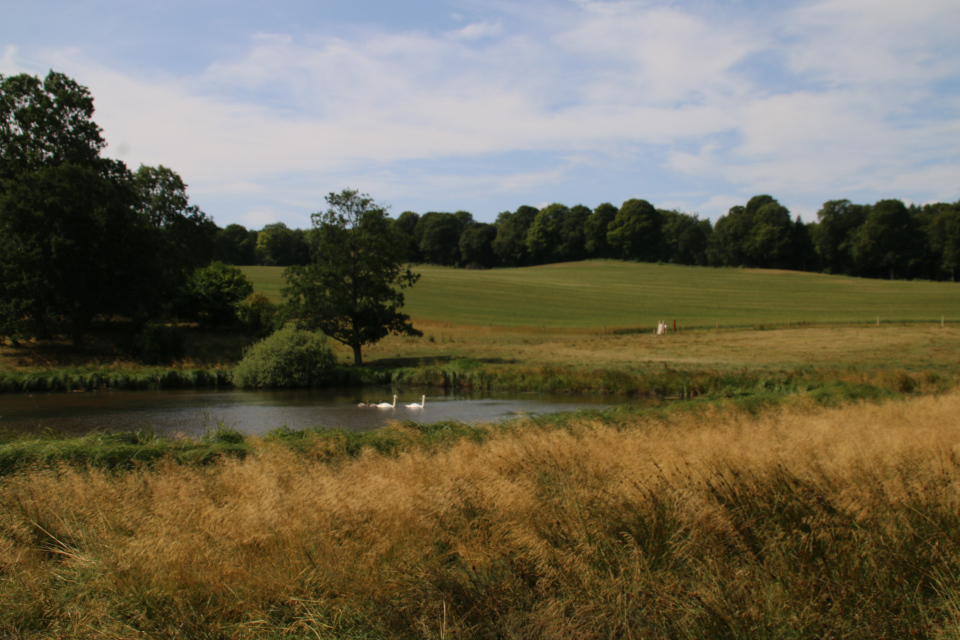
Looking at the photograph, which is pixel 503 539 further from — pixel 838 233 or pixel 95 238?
pixel 838 233

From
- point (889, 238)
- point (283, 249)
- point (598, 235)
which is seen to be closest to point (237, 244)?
point (283, 249)

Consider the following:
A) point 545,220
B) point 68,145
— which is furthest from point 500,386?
point 545,220

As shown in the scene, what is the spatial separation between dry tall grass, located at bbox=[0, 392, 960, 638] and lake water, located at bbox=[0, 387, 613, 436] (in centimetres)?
1179

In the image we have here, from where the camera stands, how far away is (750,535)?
4.61m

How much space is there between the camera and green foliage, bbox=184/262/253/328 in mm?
39812

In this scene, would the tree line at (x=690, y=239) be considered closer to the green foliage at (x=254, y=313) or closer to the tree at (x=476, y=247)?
the tree at (x=476, y=247)

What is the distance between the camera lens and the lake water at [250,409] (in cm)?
1912

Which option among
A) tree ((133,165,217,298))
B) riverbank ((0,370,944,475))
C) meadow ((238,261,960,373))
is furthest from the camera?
tree ((133,165,217,298))

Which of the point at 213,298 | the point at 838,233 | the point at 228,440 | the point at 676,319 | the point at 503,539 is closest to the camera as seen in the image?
the point at 503,539

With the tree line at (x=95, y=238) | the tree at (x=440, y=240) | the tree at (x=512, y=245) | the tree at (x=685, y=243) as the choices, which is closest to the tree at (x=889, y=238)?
the tree at (x=685, y=243)

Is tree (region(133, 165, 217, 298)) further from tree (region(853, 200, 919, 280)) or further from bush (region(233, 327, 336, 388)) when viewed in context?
tree (region(853, 200, 919, 280))

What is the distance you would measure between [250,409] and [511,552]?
20.4 m

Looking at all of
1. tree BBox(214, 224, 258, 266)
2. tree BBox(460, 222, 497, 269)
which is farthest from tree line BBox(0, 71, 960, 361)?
tree BBox(460, 222, 497, 269)

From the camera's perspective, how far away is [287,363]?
2909 centimetres
